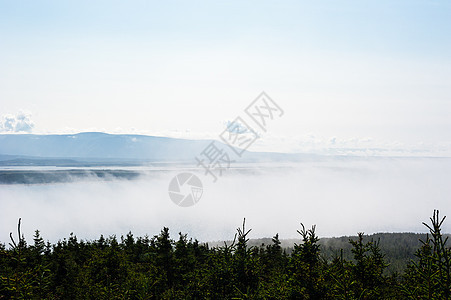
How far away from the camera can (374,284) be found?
66.2ft

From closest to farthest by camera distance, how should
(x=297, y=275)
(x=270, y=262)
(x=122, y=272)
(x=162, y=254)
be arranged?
(x=297, y=275) → (x=162, y=254) → (x=122, y=272) → (x=270, y=262)

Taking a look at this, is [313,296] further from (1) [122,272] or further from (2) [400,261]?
(2) [400,261]

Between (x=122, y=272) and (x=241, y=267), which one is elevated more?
(x=241, y=267)

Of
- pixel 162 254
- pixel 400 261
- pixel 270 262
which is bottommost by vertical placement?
pixel 400 261

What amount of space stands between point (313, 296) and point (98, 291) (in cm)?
1825

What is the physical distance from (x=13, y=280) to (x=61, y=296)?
30.3 metres

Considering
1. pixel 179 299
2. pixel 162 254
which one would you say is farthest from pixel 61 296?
pixel 179 299

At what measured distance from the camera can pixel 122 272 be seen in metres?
37.8

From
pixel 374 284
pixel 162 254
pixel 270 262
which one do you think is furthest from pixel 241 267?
pixel 270 262

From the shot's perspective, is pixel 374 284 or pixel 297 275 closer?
pixel 297 275

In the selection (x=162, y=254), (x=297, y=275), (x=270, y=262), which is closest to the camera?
(x=297, y=275)

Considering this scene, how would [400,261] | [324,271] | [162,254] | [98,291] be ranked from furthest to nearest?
[400,261], [162,254], [98,291], [324,271]

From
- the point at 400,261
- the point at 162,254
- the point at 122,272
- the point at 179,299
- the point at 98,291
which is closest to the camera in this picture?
the point at 179,299

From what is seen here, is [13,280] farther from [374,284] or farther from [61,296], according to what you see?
[61,296]
